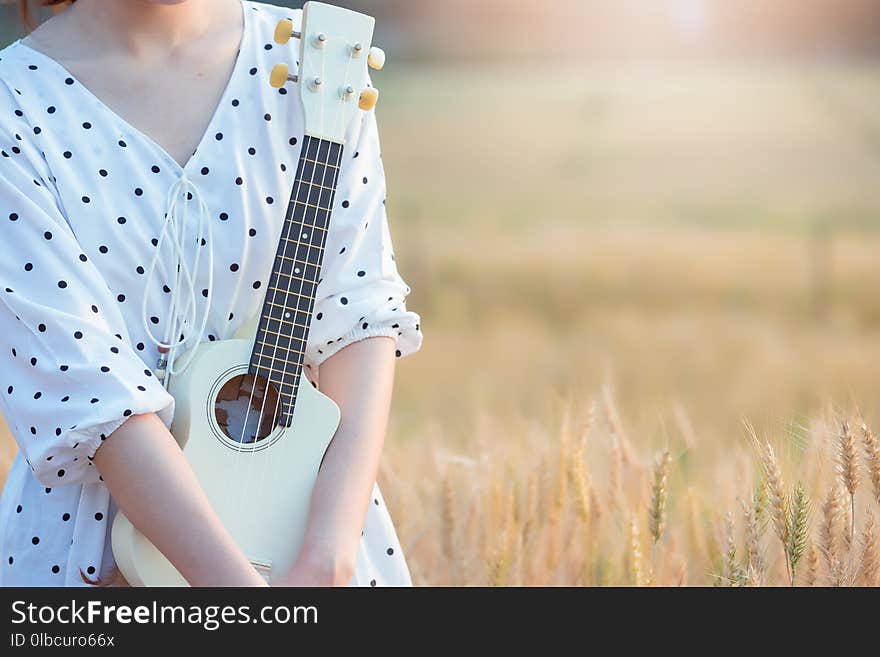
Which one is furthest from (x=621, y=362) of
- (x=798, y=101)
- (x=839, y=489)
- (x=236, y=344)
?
(x=236, y=344)

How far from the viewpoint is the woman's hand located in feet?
4.15

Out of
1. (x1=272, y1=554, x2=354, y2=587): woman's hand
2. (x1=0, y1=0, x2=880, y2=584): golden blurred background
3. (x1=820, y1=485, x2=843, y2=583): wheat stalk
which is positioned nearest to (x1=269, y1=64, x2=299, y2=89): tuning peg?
(x1=272, y1=554, x2=354, y2=587): woman's hand

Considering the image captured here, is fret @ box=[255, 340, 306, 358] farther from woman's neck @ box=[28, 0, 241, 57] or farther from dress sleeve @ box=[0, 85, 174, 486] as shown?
woman's neck @ box=[28, 0, 241, 57]

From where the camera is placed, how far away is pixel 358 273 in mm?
1447

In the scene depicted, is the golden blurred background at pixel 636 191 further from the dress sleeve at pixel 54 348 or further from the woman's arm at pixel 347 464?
the dress sleeve at pixel 54 348

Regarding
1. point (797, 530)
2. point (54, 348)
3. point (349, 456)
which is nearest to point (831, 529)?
point (797, 530)

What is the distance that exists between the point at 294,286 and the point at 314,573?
1.05 ft

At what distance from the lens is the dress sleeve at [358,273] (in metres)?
1.42

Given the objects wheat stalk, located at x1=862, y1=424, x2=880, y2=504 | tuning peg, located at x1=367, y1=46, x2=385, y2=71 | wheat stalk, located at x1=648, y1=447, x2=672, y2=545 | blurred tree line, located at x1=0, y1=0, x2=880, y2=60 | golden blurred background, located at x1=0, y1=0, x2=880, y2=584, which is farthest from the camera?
blurred tree line, located at x1=0, y1=0, x2=880, y2=60

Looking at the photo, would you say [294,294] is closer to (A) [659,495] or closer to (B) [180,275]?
(B) [180,275]

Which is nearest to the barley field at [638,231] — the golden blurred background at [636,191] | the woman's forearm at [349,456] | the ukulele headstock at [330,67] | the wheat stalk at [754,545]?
the golden blurred background at [636,191]

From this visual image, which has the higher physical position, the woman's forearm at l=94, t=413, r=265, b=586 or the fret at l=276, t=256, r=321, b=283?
the fret at l=276, t=256, r=321, b=283

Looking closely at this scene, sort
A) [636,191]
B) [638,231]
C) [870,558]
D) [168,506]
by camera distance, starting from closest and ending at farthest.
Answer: [168,506]
[870,558]
[638,231]
[636,191]
